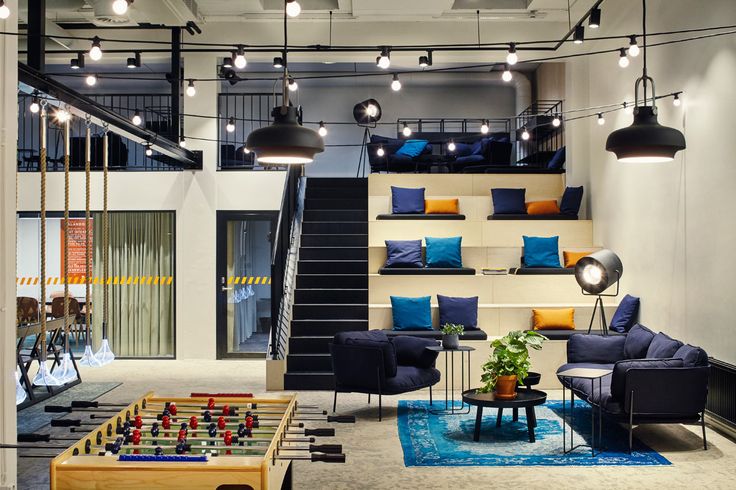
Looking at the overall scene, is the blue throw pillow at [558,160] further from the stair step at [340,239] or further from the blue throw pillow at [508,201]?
the stair step at [340,239]

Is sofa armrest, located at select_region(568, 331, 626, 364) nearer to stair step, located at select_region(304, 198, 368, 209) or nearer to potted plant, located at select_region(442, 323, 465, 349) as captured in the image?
potted plant, located at select_region(442, 323, 465, 349)

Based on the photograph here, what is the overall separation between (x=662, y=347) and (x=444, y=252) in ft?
12.7

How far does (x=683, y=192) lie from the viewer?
7801 mm

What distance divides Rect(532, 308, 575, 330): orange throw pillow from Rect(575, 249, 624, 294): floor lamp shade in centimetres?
72

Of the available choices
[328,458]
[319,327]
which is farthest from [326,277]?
[328,458]

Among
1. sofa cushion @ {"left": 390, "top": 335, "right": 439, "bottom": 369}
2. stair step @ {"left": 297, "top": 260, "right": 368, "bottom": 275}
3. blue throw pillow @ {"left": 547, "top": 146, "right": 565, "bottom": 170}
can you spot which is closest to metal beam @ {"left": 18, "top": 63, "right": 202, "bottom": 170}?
stair step @ {"left": 297, "top": 260, "right": 368, "bottom": 275}

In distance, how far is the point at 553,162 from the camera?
39.7 ft

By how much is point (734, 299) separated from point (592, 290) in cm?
206

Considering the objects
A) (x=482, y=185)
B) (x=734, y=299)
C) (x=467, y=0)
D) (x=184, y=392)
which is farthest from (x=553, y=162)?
(x=184, y=392)

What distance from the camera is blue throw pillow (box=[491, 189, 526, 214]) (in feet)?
36.8

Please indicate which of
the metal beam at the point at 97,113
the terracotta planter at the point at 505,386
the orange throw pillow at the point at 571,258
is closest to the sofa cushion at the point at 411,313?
the orange throw pillow at the point at 571,258

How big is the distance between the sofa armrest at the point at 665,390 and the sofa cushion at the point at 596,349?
5.48ft

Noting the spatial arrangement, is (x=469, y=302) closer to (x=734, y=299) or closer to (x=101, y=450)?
(x=734, y=299)

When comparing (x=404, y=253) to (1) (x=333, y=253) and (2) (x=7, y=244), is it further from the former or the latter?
(2) (x=7, y=244)
